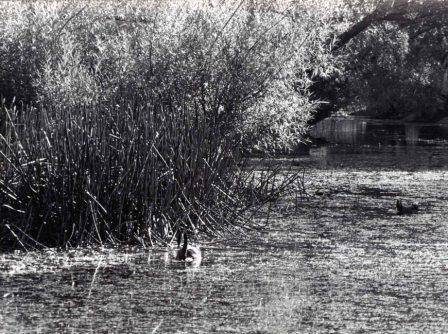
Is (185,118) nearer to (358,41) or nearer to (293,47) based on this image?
(293,47)

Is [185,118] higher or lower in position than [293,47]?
lower

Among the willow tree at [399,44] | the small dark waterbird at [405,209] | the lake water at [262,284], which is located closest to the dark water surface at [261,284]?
the lake water at [262,284]

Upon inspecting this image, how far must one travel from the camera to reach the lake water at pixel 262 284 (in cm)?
848

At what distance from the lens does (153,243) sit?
40.4 ft

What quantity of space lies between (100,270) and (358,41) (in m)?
30.2

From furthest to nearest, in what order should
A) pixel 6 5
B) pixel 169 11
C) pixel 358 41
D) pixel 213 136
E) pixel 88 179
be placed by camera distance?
pixel 358 41 → pixel 6 5 → pixel 169 11 → pixel 213 136 → pixel 88 179

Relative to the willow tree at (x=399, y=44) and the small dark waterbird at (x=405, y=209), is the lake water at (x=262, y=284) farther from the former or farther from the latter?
the willow tree at (x=399, y=44)

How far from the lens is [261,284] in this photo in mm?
10156

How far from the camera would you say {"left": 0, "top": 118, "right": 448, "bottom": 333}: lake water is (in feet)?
27.8

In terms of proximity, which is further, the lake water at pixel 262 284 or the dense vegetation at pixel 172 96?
the dense vegetation at pixel 172 96

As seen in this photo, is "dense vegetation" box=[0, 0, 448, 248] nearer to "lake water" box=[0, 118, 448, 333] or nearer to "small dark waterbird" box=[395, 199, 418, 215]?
"lake water" box=[0, 118, 448, 333]

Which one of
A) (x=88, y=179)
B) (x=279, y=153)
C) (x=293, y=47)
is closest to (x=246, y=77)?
(x=293, y=47)

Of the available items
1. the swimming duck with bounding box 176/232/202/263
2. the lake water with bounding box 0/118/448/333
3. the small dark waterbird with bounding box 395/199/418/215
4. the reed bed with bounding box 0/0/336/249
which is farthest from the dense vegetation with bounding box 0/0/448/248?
the small dark waterbird with bounding box 395/199/418/215

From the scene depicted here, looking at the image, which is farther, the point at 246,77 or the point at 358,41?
the point at 358,41
